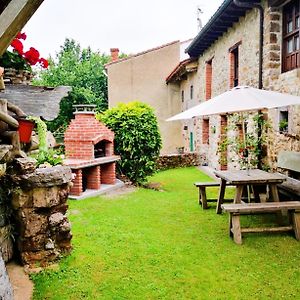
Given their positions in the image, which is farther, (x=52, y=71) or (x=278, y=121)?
(x=52, y=71)

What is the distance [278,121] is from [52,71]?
18254mm

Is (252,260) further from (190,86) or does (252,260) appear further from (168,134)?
(168,134)

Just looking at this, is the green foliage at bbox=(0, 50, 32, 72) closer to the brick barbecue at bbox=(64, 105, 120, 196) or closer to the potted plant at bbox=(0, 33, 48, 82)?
the potted plant at bbox=(0, 33, 48, 82)

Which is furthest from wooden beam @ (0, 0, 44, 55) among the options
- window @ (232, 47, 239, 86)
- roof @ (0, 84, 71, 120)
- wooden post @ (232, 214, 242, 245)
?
window @ (232, 47, 239, 86)

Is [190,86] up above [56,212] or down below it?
above

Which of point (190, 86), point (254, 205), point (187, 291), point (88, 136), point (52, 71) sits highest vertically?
point (52, 71)

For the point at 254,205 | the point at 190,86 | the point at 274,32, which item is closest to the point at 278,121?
the point at 274,32

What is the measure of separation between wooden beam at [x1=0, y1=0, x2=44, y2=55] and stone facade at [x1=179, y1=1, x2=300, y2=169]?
6.01 metres

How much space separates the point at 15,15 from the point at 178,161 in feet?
42.9

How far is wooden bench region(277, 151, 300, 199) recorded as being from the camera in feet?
20.0

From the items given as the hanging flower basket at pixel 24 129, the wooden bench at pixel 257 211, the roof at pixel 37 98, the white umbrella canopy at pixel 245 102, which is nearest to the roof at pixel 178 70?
the white umbrella canopy at pixel 245 102

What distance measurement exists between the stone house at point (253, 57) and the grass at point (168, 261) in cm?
279

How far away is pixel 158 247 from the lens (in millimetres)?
5059

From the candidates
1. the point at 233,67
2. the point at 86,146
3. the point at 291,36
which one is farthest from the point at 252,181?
the point at 233,67
